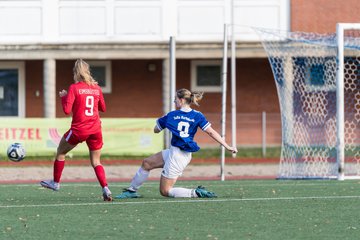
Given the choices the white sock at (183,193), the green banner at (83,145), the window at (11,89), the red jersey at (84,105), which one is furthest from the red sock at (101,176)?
the window at (11,89)

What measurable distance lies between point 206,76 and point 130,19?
3.85 meters

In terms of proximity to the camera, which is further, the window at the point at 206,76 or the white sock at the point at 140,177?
the window at the point at 206,76

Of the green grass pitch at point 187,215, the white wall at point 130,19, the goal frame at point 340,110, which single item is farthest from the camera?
the white wall at point 130,19

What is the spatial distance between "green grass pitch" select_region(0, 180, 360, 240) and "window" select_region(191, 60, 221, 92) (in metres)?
19.8

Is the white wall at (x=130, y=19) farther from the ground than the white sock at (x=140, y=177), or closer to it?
farther from the ground

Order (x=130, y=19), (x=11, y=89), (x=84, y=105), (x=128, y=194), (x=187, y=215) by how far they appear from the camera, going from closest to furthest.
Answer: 1. (x=187, y=215)
2. (x=84, y=105)
3. (x=128, y=194)
4. (x=130, y=19)
5. (x=11, y=89)

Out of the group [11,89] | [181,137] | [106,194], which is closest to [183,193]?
[181,137]

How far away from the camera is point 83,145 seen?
99.0ft

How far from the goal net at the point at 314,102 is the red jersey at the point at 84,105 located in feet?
22.5

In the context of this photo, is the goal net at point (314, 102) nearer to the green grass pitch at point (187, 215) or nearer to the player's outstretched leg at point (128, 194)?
the green grass pitch at point (187, 215)

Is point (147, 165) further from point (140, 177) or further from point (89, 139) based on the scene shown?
point (89, 139)

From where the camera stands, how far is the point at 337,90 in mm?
21312

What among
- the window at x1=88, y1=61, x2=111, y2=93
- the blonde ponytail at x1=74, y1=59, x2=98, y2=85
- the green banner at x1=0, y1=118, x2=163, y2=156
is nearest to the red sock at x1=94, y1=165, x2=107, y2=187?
the blonde ponytail at x1=74, y1=59, x2=98, y2=85

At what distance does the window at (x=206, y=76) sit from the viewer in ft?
123
